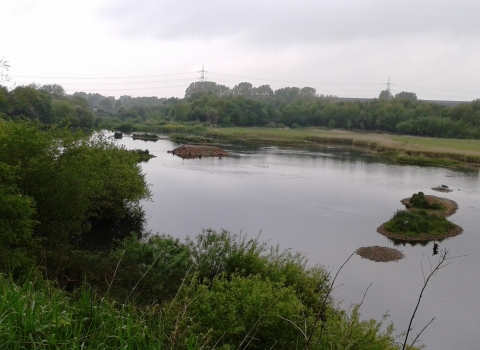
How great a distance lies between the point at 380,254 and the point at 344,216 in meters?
7.72

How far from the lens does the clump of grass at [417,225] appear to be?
25797mm

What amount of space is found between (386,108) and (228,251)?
114209 mm

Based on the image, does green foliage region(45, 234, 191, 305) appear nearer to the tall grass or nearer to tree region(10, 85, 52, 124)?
the tall grass

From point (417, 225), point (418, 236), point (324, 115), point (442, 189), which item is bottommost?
point (418, 236)

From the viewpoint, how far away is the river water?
16.6 meters

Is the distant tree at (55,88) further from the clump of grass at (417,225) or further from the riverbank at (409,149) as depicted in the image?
the clump of grass at (417,225)

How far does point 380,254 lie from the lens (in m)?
22.1

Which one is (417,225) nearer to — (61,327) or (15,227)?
(15,227)

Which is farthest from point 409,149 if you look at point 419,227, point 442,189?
point 419,227

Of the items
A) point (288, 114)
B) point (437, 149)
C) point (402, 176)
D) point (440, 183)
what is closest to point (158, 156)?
point (402, 176)

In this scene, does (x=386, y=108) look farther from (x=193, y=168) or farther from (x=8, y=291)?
(x=8, y=291)

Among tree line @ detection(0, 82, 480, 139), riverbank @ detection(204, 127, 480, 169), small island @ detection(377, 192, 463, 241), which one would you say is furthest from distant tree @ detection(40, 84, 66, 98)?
small island @ detection(377, 192, 463, 241)

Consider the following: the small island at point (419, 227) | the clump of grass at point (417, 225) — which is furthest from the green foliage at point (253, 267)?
the clump of grass at point (417, 225)

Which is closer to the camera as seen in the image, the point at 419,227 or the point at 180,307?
the point at 180,307
